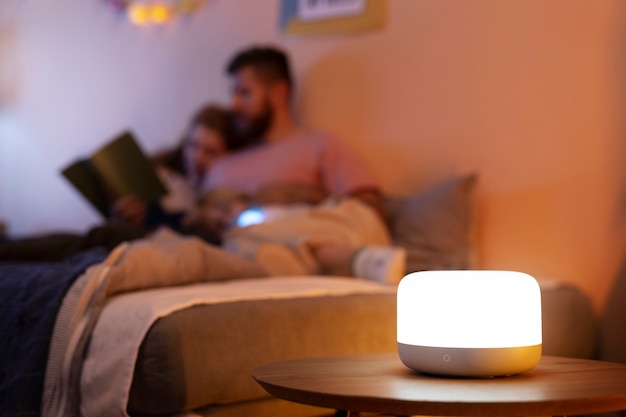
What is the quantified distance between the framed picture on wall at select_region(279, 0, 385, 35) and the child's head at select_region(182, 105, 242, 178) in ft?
1.18

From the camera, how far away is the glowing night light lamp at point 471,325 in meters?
1.11

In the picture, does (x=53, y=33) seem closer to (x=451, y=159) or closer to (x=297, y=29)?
(x=297, y=29)

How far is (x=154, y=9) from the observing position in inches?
133

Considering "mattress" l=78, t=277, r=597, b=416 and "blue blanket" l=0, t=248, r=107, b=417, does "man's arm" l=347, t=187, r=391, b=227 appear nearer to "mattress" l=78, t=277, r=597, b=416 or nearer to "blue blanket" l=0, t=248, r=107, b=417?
"mattress" l=78, t=277, r=597, b=416

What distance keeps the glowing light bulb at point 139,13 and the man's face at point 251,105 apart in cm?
67

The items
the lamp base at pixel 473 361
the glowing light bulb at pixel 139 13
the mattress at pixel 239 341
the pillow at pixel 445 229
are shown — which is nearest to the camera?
the lamp base at pixel 473 361

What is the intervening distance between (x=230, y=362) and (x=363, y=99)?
1.39m

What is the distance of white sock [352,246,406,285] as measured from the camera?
6.43 ft

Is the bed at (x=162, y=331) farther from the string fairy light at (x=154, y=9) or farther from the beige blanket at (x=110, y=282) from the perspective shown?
the string fairy light at (x=154, y=9)

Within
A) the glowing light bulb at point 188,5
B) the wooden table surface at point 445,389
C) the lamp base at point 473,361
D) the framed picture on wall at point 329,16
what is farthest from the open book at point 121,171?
the lamp base at point 473,361

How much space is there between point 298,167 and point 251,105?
32cm

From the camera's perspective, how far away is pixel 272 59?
9.24ft

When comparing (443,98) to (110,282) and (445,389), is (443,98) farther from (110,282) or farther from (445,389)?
(445,389)

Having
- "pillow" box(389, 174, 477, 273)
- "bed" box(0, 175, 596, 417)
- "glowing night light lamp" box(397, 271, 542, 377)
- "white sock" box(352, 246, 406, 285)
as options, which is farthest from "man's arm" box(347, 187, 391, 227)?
"glowing night light lamp" box(397, 271, 542, 377)
